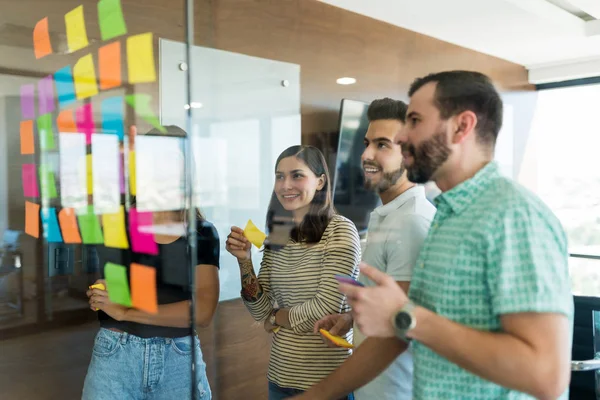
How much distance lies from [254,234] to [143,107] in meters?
0.58

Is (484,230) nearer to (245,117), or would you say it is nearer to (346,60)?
(346,60)

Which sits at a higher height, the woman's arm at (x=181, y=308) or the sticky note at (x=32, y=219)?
the sticky note at (x=32, y=219)

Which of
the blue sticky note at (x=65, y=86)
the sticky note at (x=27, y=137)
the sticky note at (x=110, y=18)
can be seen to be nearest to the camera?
the sticky note at (x=110, y=18)

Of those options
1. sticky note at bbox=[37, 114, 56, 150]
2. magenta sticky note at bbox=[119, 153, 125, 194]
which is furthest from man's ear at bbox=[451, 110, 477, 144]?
sticky note at bbox=[37, 114, 56, 150]

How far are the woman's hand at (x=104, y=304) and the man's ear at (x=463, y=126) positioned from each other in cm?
108

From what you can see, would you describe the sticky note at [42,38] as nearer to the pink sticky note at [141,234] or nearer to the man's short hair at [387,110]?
the pink sticky note at [141,234]

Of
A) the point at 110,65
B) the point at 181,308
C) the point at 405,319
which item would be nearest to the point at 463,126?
the point at 405,319

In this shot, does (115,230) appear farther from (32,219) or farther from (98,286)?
(32,219)

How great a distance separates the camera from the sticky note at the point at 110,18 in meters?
1.75

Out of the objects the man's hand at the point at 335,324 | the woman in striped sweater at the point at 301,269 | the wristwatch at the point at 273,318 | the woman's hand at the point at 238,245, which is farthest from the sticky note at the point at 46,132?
the man's hand at the point at 335,324

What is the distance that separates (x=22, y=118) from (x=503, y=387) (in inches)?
73.5

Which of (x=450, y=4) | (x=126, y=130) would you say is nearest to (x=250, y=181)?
(x=126, y=130)

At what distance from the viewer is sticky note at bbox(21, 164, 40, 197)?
1.96 meters

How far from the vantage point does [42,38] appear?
186cm
